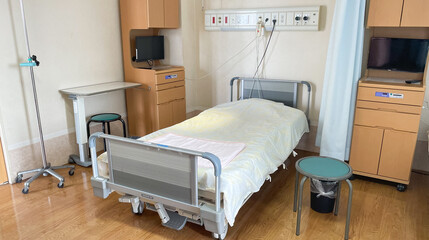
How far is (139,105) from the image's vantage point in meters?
4.09

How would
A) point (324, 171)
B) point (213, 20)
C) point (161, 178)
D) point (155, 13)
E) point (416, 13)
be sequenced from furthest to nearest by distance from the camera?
1. point (213, 20)
2. point (155, 13)
3. point (416, 13)
4. point (324, 171)
5. point (161, 178)

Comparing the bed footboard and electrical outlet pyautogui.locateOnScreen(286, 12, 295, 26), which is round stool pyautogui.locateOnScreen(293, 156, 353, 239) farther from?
electrical outlet pyautogui.locateOnScreen(286, 12, 295, 26)

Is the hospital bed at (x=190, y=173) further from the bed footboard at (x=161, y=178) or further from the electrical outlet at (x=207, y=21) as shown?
the electrical outlet at (x=207, y=21)

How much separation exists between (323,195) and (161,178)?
1.29 m

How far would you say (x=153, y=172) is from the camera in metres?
2.14

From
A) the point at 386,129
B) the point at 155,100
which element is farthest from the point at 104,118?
the point at 386,129

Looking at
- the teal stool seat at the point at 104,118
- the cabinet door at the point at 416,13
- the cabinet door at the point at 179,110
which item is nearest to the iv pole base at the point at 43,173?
the teal stool seat at the point at 104,118

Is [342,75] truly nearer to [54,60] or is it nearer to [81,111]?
[81,111]

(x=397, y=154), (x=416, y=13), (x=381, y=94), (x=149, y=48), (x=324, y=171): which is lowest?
(x=397, y=154)

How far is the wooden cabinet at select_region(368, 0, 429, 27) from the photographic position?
2.74 meters

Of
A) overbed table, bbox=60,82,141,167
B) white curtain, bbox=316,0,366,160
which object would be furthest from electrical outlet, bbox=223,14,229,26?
overbed table, bbox=60,82,141,167

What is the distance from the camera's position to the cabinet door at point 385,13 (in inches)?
111

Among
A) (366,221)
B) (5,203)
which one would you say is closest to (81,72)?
(5,203)

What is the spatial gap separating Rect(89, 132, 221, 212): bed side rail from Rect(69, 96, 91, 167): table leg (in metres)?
1.11
